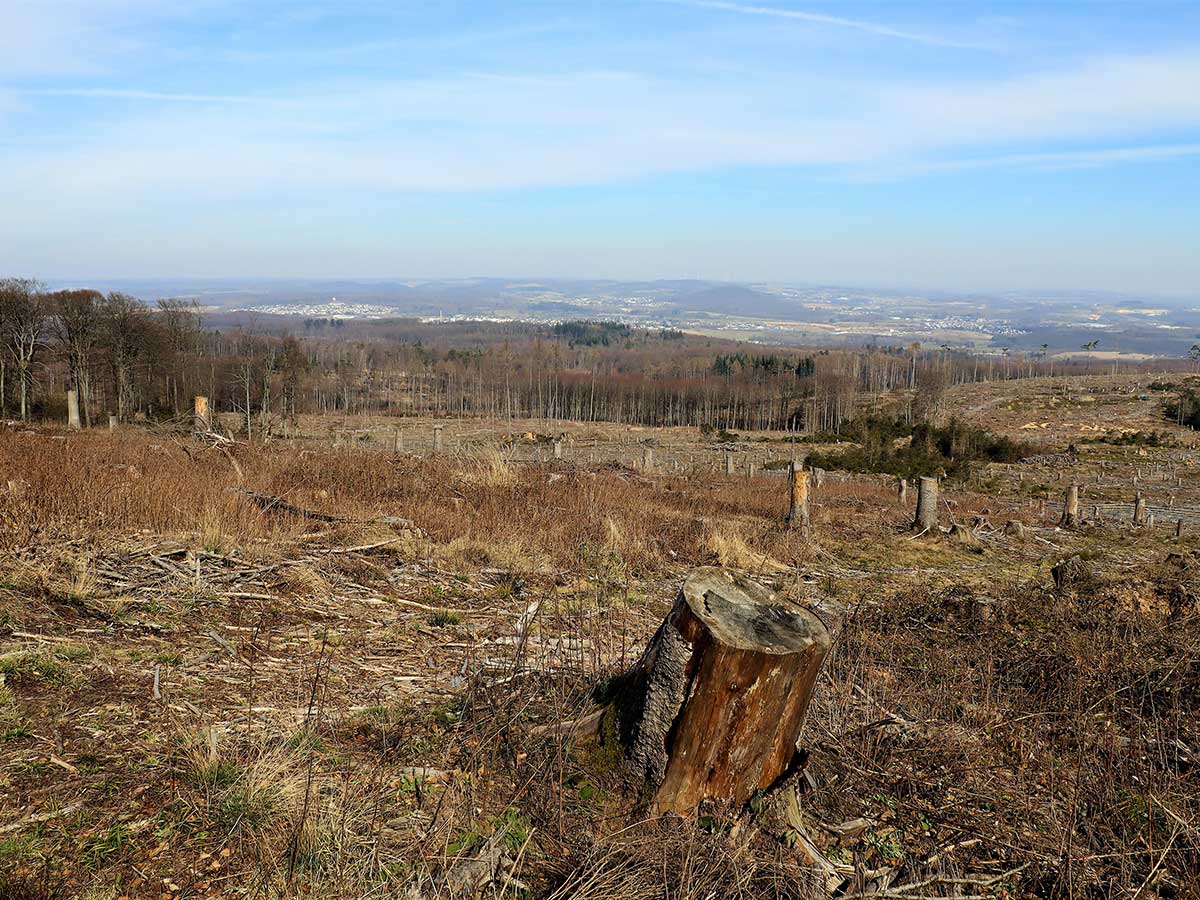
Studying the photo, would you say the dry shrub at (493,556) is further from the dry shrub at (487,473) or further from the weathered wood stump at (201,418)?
the weathered wood stump at (201,418)

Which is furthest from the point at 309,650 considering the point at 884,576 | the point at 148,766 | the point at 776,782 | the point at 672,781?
the point at 884,576

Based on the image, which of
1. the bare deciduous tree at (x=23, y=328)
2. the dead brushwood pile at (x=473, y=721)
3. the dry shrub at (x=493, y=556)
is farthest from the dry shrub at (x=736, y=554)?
the bare deciduous tree at (x=23, y=328)

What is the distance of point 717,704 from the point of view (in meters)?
3.46

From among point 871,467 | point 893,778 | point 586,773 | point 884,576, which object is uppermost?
point 586,773

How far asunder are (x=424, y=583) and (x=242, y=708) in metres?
2.73

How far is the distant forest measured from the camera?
36688 millimetres

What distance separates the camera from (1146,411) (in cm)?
5694

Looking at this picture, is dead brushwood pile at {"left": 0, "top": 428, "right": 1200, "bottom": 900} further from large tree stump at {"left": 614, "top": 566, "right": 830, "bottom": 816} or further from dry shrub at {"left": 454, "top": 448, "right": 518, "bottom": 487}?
dry shrub at {"left": 454, "top": 448, "right": 518, "bottom": 487}

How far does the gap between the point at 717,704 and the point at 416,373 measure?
9828cm

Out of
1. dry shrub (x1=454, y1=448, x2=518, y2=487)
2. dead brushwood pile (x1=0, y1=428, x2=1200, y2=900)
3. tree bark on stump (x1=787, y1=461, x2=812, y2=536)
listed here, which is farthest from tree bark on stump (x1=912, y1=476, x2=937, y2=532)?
dry shrub (x1=454, y1=448, x2=518, y2=487)

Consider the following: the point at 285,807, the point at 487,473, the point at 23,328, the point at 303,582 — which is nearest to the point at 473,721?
the point at 285,807

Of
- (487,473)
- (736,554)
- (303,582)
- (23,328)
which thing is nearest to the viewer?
(303,582)

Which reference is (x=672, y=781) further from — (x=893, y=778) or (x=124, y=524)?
(x=124, y=524)

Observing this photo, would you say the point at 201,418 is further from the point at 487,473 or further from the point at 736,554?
the point at 736,554
